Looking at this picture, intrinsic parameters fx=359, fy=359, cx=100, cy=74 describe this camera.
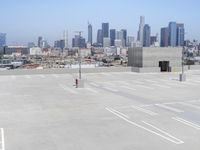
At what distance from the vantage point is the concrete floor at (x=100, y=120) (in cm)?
1452

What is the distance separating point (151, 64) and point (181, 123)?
1505 inches

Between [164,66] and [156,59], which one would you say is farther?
[164,66]

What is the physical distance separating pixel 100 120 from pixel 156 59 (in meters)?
38.5

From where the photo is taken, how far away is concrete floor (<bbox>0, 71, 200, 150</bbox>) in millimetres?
14516

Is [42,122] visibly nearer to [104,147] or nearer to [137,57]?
[104,147]

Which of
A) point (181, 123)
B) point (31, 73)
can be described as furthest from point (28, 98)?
point (31, 73)

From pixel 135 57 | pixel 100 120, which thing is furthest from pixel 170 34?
pixel 100 120

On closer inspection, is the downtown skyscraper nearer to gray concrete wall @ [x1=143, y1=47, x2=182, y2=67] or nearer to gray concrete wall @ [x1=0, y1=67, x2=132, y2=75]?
gray concrete wall @ [x1=143, y1=47, x2=182, y2=67]

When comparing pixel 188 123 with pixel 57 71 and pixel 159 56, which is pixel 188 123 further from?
pixel 159 56

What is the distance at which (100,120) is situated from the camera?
1906 cm

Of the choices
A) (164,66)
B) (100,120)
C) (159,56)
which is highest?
(159,56)

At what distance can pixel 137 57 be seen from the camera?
5662 cm

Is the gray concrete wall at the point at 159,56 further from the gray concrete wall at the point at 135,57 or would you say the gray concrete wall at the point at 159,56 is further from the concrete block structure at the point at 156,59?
the gray concrete wall at the point at 135,57

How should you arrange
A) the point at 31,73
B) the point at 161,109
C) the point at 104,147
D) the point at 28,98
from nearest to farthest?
the point at 104,147, the point at 161,109, the point at 28,98, the point at 31,73
